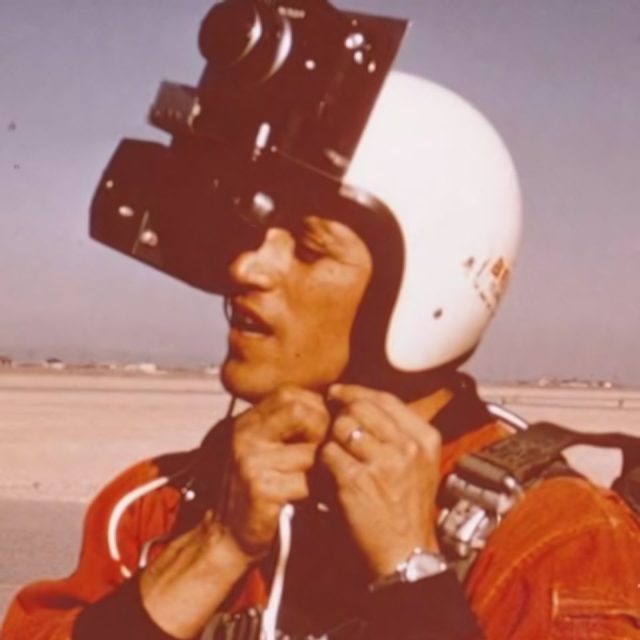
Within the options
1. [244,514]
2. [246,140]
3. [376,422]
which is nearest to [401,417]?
[376,422]

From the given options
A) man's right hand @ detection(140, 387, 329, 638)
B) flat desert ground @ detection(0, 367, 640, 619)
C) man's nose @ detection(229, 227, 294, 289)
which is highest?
man's nose @ detection(229, 227, 294, 289)

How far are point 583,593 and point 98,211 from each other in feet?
4.07

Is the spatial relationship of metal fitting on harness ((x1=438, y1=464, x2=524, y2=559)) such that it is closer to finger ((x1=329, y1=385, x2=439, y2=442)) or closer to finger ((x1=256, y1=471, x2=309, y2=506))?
finger ((x1=329, y1=385, x2=439, y2=442))

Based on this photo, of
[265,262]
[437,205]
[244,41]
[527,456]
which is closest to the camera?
[527,456]

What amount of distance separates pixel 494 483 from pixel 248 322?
62 cm

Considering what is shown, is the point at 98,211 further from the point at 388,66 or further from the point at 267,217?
the point at 388,66

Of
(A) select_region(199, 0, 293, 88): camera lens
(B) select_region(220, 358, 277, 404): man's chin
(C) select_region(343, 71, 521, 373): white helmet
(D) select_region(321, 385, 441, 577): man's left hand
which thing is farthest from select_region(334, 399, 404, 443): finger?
(A) select_region(199, 0, 293, 88): camera lens

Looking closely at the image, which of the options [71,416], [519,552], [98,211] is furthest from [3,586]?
[71,416]

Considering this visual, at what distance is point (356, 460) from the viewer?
263 cm

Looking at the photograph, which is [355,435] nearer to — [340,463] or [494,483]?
[340,463]

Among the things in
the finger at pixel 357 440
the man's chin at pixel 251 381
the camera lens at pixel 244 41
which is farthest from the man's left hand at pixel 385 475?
the camera lens at pixel 244 41

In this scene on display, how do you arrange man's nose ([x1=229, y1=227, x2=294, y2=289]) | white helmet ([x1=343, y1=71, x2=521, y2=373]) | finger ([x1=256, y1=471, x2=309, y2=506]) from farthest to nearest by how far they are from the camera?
white helmet ([x1=343, y1=71, x2=521, y2=373]) → man's nose ([x1=229, y1=227, x2=294, y2=289]) → finger ([x1=256, y1=471, x2=309, y2=506])

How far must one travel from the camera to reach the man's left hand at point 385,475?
2.59m

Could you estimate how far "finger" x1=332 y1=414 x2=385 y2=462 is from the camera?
8.56 ft
